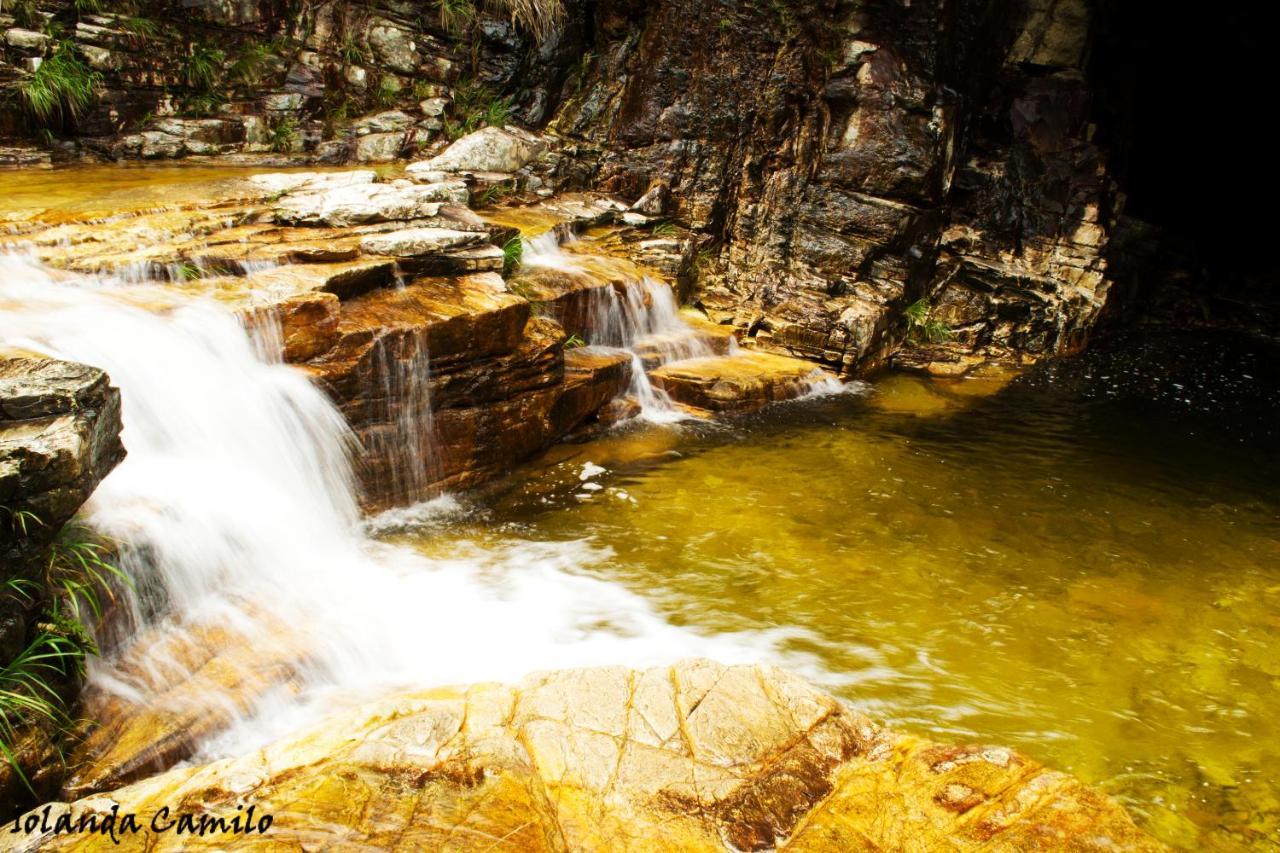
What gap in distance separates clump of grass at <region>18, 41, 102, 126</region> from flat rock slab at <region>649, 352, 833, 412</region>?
782cm

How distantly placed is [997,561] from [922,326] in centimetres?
687

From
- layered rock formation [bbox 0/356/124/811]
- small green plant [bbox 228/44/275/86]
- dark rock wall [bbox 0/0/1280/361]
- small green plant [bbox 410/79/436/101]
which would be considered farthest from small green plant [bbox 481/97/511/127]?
layered rock formation [bbox 0/356/124/811]

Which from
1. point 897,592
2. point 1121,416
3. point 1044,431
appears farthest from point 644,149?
point 897,592

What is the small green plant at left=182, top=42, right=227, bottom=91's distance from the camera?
10249 mm

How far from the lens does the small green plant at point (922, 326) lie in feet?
38.6

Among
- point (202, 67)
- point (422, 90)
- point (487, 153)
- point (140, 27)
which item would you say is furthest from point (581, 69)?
point (140, 27)

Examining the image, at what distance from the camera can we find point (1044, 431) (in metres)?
9.04

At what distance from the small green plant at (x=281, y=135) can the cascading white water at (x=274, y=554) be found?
564 centimetres

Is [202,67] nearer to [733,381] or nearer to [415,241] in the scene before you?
[415,241]

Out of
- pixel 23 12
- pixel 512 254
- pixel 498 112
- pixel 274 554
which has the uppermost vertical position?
pixel 23 12

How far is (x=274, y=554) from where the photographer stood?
4883mm

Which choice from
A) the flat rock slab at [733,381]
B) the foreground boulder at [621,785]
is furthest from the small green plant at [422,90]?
the foreground boulder at [621,785]

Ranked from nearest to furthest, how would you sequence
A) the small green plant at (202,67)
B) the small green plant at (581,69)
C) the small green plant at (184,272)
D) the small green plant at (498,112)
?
the small green plant at (184,272)
the small green plant at (202,67)
the small green plant at (498,112)
the small green plant at (581,69)

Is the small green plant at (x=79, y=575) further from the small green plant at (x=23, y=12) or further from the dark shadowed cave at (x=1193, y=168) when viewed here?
the dark shadowed cave at (x=1193, y=168)
